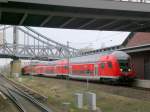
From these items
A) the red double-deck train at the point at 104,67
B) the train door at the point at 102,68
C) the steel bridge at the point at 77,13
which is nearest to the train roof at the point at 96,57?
the red double-deck train at the point at 104,67

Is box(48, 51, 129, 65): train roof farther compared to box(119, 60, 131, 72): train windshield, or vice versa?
box(48, 51, 129, 65): train roof

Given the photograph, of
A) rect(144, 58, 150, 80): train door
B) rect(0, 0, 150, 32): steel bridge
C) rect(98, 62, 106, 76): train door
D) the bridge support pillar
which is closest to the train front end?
rect(98, 62, 106, 76): train door

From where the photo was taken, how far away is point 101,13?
87.5ft

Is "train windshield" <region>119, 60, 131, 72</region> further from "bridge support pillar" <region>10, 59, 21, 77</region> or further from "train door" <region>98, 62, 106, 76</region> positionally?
"bridge support pillar" <region>10, 59, 21, 77</region>

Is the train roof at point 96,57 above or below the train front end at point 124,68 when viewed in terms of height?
above

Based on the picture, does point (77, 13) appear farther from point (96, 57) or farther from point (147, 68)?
point (147, 68)

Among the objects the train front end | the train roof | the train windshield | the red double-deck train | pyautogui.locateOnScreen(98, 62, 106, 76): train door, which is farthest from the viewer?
pyautogui.locateOnScreen(98, 62, 106, 76): train door

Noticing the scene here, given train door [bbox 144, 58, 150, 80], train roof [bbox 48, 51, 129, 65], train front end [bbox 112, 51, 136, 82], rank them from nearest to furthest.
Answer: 1. train front end [bbox 112, 51, 136, 82]
2. train roof [bbox 48, 51, 129, 65]
3. train door [bbox 144, 58, 150, 80]

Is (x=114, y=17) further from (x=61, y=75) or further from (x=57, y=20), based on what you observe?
(x=61, y=75)

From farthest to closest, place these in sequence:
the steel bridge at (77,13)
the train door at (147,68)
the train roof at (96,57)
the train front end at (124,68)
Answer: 1. the train door at (147,68)
2. the train roof at (96,57)
3. the train front end at (124,68)
4. the steel bridge at (77,13)

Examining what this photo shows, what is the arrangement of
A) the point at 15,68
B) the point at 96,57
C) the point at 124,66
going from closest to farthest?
the point at 124,66, the point at 96,57, the point at 15,68

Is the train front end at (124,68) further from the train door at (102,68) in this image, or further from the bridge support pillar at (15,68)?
the bridge support pillar at (15,68)

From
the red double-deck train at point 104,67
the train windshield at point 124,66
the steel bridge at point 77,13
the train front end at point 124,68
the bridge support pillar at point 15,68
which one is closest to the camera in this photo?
the steel bridge at point 77,13

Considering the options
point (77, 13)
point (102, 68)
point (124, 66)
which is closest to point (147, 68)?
point (102, 68)
